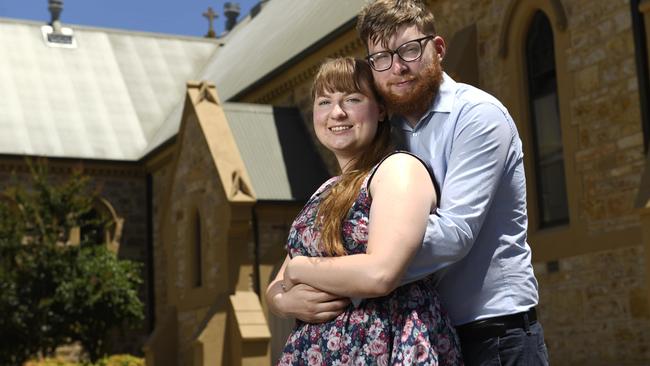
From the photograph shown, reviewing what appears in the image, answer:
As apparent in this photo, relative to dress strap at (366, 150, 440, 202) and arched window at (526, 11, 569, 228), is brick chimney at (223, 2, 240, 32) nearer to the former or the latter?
arched window at (526, 11, 569, 228)

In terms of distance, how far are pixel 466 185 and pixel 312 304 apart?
581mm

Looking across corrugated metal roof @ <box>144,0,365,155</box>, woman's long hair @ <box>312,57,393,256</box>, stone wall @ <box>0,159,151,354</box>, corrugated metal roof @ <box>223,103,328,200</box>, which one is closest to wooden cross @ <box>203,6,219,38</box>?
corrugated metal roof @ <box>144,0,365,155</box>

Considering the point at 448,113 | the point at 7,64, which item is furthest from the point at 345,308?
the point at 7,64

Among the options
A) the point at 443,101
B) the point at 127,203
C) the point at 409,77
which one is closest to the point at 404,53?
the point at 409,77

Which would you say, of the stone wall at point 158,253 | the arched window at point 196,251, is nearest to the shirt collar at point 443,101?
the arched window at point 196,251

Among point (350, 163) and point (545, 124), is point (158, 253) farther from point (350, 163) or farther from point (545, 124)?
point (350, 163)

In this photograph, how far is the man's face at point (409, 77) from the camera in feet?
10.0

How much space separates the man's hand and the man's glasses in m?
0.71

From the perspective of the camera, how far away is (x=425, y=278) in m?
3.00

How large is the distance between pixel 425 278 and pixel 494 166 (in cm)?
39

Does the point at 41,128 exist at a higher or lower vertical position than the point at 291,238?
higher

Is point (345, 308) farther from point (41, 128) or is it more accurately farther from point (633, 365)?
point (41, 128)

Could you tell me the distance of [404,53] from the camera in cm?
305

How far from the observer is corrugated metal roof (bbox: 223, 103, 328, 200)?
17.5 m
